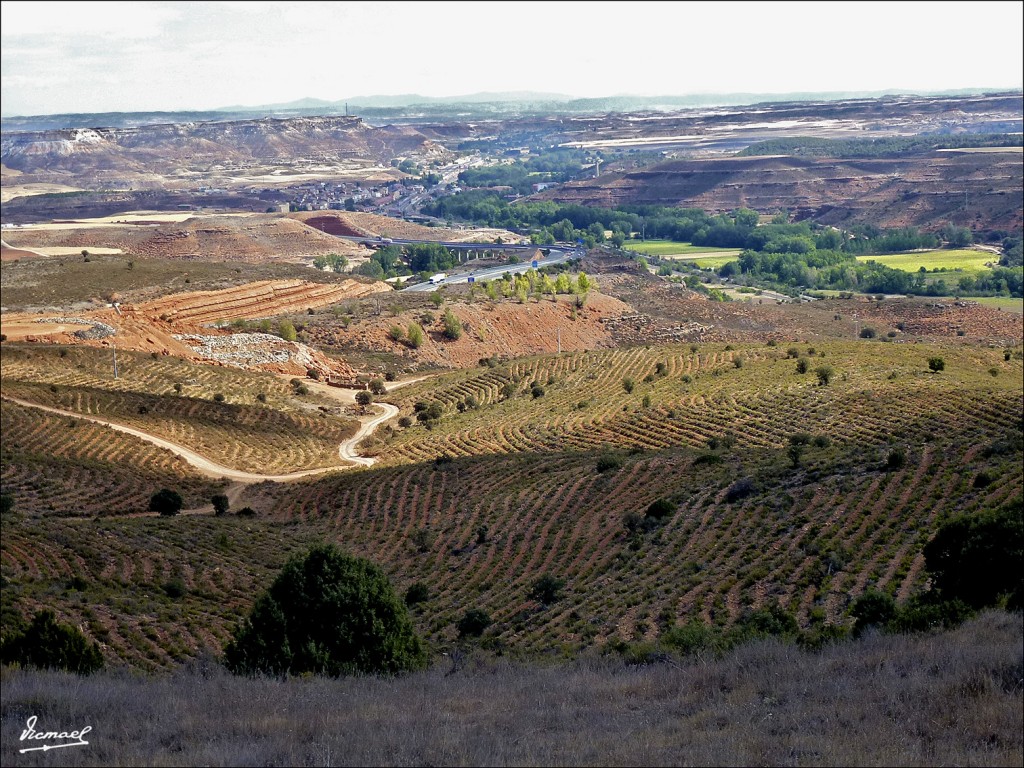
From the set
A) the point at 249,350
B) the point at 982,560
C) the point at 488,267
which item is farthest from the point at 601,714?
the point at 488,267

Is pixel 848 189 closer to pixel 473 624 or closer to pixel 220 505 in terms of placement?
pixel 220 505

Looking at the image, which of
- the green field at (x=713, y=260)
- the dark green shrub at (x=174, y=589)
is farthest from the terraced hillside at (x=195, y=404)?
the green field at (x=713, y=260)

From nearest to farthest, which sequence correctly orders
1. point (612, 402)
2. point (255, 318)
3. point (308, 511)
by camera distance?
1. point (308, 511)
2. point (612, 402)
3. point (255, 318)

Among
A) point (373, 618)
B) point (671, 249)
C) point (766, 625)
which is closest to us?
point (373, 618)

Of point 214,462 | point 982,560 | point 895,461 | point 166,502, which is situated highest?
point 982,560

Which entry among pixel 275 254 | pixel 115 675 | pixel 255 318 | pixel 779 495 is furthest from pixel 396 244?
pixel 115 675

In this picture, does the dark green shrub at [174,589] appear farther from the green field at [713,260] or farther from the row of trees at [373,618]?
the green field at [713,260]

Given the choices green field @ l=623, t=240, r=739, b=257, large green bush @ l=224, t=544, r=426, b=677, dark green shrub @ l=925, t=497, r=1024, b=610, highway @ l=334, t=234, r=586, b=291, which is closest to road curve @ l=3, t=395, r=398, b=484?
large green bush @ l=224, t=544, r=426, b=677

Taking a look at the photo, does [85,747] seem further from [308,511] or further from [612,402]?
[612,402]
